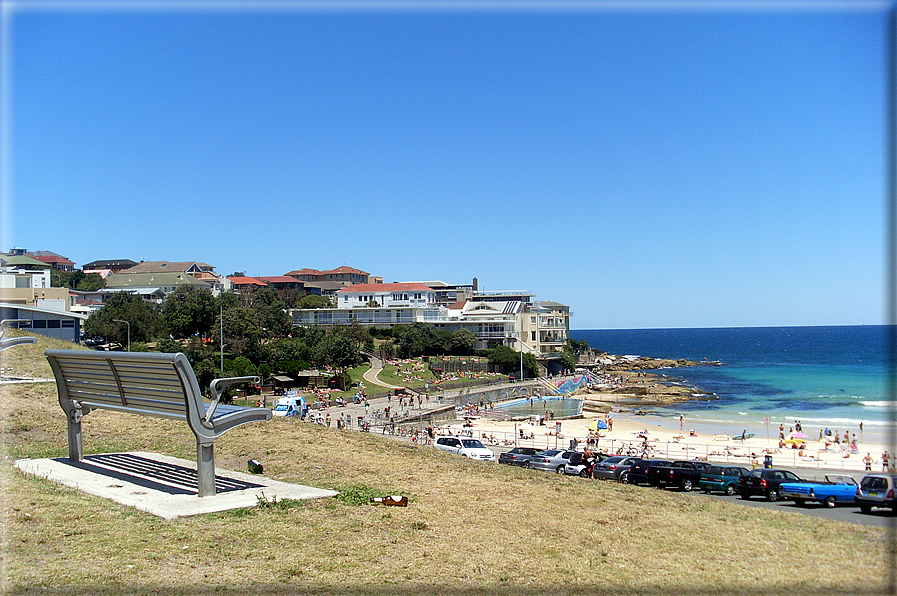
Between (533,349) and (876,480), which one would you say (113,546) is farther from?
(533,349)

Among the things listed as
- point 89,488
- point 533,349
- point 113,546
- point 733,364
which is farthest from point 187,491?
point 733,364

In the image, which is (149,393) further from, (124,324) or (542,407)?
(124,324)

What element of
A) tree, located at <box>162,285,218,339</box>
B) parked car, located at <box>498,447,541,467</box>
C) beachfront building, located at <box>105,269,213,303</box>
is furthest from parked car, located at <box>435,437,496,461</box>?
beachfront building, located at <box>105,269,213,303</box>

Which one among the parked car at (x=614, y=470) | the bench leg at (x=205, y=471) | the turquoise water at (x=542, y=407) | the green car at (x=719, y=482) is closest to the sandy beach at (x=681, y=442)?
the turquoise water at (x=542, y=407)

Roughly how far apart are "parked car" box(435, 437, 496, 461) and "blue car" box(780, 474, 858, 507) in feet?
32.5

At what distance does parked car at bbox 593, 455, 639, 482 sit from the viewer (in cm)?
1872

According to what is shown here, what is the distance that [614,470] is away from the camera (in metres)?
19.1

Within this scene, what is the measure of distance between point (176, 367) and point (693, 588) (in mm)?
7295

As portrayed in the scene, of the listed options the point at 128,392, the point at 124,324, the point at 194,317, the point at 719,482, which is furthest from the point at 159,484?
the point at 194,317

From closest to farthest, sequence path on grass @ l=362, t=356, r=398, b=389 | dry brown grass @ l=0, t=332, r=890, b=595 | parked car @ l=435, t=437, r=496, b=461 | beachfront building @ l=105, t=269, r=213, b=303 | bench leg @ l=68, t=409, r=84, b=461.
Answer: dry brown grass @ l=0, t=332, r=890, b=595 → bench leg @ l=68, t=409, r=84, b=461 → parked car @ l=435, t=437, r=496, b=461 → path on grass @ l=362, t=356, r=398, b=389 → beachfront building @ l=105, t=269, r=213, b=303

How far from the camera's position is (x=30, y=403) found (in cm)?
1698

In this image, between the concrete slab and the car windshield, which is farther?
the car windshield

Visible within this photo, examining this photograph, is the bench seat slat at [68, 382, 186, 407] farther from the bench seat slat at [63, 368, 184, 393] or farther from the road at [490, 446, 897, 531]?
the road at [490, 446, 897, 531]

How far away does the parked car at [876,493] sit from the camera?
1376cm
